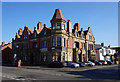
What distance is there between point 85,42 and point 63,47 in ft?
43.5

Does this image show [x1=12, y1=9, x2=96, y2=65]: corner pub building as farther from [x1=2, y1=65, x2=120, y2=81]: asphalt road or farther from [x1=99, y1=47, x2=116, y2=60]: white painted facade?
[x1=2, y1=65, x2=120, y2=81]: asphalt road

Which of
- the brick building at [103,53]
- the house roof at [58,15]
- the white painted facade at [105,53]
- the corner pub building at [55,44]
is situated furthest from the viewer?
the white painted facade at [105,53]

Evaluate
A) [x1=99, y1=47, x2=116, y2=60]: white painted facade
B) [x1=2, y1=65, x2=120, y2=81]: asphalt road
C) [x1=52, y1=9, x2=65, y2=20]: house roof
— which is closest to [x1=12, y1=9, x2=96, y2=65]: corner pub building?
[x1=52, y1=9, x2=65, y2=20]: house roof

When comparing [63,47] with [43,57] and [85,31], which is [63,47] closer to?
[43,57]

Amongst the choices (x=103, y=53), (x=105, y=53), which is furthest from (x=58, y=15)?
(x=105, y=53)

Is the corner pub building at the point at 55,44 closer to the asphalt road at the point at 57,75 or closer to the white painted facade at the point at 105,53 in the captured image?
the white painted facade at the point at 105,53

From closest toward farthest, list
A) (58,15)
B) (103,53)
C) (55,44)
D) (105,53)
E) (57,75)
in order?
(57,75) < (55,44) < (58,15) < (103,53) < (105,53)

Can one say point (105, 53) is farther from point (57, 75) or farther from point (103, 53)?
point (57, 75)

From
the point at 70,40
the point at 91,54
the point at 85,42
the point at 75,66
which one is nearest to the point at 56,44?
the point at 70,40

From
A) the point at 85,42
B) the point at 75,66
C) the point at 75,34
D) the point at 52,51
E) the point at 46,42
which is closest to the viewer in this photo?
the point at 75,66

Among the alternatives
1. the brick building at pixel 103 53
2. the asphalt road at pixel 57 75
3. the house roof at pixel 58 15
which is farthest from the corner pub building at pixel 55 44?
the asphalt road at pixel 57 75

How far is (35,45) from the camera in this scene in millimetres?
39062

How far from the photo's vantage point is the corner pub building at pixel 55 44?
1272 inches

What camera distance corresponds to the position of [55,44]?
32281 mm
